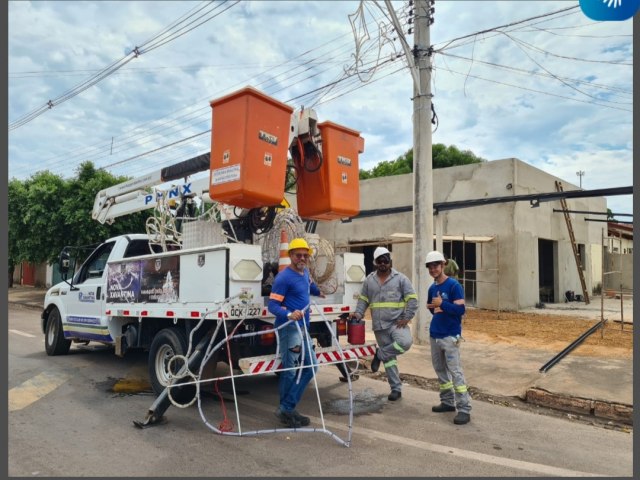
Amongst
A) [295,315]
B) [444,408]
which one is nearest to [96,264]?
[295,315]

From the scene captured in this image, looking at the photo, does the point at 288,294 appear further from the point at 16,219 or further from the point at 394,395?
the point at 16,219

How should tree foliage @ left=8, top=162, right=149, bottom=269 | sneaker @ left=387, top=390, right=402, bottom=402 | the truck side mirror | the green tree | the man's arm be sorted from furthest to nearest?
the green tree
tree foliage @ left=8, top=162, right=149, bottom=269
the truck side mirror
sneaker @ left=387, top=390, right=402, bottom=402
the man's arm

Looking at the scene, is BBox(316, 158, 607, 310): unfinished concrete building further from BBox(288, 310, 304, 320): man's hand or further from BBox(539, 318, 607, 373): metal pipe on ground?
BBox(288, 310, 304, 320): man's hand

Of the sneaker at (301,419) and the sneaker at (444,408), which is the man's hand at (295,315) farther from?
the sneaker at (444,408)

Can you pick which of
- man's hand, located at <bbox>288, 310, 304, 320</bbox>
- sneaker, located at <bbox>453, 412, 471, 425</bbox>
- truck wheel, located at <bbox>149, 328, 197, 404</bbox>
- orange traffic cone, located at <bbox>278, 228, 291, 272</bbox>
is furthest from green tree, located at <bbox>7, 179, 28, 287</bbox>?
sneaker, located at <bbox>453, 412, 471, 425</bbox>

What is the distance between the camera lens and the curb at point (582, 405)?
18.4 ft

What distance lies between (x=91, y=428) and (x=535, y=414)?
4.80 metres

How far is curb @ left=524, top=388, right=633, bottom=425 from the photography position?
5.59m

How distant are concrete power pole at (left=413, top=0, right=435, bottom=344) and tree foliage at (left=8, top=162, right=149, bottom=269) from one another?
12.6 m

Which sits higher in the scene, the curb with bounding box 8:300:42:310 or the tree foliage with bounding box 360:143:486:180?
the tree foliage with bounding box 360:143:486:180

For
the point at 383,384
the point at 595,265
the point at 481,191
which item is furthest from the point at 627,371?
the point at 595,265

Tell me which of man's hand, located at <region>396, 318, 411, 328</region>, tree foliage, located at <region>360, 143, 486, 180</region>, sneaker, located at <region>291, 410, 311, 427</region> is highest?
tree foliage, located at <region>360, 143, 486, 180</region>

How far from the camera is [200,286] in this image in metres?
5.25

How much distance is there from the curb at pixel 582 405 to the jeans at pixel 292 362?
3.10 m
